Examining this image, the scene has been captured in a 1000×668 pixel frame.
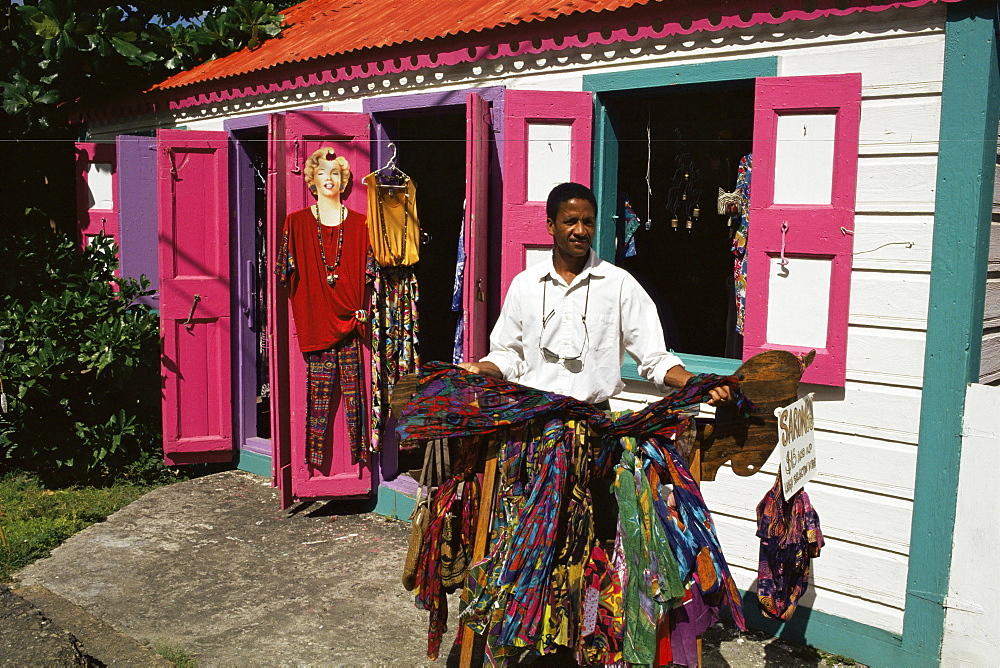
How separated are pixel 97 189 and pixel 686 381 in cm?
708

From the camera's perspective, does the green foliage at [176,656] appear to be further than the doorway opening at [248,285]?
No

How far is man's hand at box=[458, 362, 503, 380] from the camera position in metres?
3.53

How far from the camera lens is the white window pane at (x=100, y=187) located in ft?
27.9

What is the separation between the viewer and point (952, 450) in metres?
4.16

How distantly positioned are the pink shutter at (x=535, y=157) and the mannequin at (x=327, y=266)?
55.6 inches

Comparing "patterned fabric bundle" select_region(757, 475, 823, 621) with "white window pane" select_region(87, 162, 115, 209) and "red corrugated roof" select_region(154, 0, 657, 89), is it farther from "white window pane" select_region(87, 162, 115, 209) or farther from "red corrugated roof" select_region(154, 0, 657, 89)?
"white window pane" select_region(87, 162, 115, 209)

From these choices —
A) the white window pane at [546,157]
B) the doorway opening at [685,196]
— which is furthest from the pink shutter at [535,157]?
the doorway opening at [685,196]

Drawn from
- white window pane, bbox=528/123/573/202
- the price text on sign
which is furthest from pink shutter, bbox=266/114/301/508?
the price text on sign

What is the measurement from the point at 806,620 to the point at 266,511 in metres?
3.95

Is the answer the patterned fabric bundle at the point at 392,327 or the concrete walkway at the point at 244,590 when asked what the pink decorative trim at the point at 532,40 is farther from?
the concrete walkway at the point at 244,590

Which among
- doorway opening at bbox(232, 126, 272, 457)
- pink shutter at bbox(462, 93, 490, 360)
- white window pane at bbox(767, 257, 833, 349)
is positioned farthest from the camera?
doorway opening at bbox(232, 126, 272, 457)

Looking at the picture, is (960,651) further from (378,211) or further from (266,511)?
(266,511)

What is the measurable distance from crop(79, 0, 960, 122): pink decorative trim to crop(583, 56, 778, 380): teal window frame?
19 cm

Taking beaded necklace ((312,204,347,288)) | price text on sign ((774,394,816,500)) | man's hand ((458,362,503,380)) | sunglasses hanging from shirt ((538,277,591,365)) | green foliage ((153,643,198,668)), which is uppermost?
beaded necklace ((312,204,347,288))
